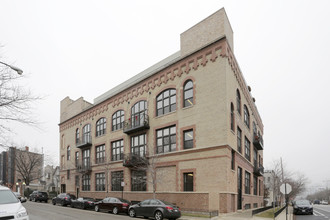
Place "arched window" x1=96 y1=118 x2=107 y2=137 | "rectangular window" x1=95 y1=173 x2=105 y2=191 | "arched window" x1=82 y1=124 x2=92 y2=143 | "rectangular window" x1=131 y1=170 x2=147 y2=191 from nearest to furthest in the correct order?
"rectangular window" x1=131 y1=170 x2=147 y2=191
"rectangular window" x1=95 y1=173 x2=105 y2=191
"arched window" x1=96 y1=118 x2=107 y2=137
"arched window" x1=82 y1=124 x2=92 y2=143

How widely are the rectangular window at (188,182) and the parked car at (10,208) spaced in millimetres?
15602

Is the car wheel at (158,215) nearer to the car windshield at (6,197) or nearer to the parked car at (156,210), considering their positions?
the parked car at (156,210)

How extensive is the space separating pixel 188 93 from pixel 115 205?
11.5m

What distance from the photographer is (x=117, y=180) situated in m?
33.1

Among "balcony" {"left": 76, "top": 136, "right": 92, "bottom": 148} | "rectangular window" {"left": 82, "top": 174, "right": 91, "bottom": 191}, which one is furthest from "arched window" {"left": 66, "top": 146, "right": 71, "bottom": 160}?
"rectangular window" {"left": 82, "top": 174, "right": 91, "bottom": 191}

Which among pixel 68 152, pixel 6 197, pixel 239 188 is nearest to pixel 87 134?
pixel 68 152

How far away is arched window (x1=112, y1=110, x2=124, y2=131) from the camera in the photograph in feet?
112

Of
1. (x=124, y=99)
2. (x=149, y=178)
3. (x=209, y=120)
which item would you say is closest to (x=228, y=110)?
(x=209, y=120)

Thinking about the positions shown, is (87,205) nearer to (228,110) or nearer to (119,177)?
(119,177)

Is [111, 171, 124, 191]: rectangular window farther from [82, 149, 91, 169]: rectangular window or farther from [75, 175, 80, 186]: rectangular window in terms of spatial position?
[75, 175, 80, 186]: rectangular window

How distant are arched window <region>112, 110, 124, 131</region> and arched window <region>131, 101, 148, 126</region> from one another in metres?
2.64

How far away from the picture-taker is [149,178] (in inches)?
1091

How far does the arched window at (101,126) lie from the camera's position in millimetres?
37603

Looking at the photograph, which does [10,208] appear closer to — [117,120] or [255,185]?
[117,120]
